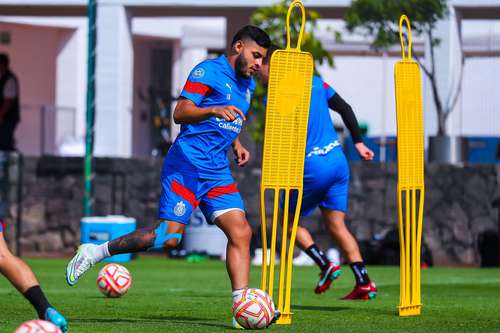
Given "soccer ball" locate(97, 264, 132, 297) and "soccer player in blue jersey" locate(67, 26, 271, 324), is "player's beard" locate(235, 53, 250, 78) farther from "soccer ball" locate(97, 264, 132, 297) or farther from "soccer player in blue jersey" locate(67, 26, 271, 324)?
"soccer ball" locate(97, 264, 132, 297)

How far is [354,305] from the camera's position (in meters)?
10.4

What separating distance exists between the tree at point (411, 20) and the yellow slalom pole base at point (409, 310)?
1286cm

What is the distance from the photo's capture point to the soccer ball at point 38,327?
6.48 metres

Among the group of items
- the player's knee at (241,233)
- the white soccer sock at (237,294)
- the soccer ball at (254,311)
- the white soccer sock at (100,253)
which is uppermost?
the player's knee at (241,233)

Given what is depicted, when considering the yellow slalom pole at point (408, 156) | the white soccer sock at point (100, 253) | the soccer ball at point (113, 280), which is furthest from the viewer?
the soccer ball at point (113, 280)

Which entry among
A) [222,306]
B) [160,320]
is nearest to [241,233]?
[160,320]

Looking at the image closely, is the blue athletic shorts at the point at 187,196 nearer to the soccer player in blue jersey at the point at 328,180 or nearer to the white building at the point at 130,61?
the soccer player in blue jersey at the point at 328,180

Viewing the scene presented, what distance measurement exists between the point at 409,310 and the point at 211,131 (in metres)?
1.99

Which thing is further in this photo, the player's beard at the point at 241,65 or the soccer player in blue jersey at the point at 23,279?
the player's beard at the point at 241,65

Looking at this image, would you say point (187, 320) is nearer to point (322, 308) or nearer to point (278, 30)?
point (322, 308)

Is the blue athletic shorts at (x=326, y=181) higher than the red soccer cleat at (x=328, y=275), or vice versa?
the blue athletic shorts at (x=326, y=181)

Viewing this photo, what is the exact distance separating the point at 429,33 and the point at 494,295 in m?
10.8

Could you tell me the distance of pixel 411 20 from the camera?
22.0 m

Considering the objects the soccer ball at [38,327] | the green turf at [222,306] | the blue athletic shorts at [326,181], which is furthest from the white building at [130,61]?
the soccer ball at [38,327]
